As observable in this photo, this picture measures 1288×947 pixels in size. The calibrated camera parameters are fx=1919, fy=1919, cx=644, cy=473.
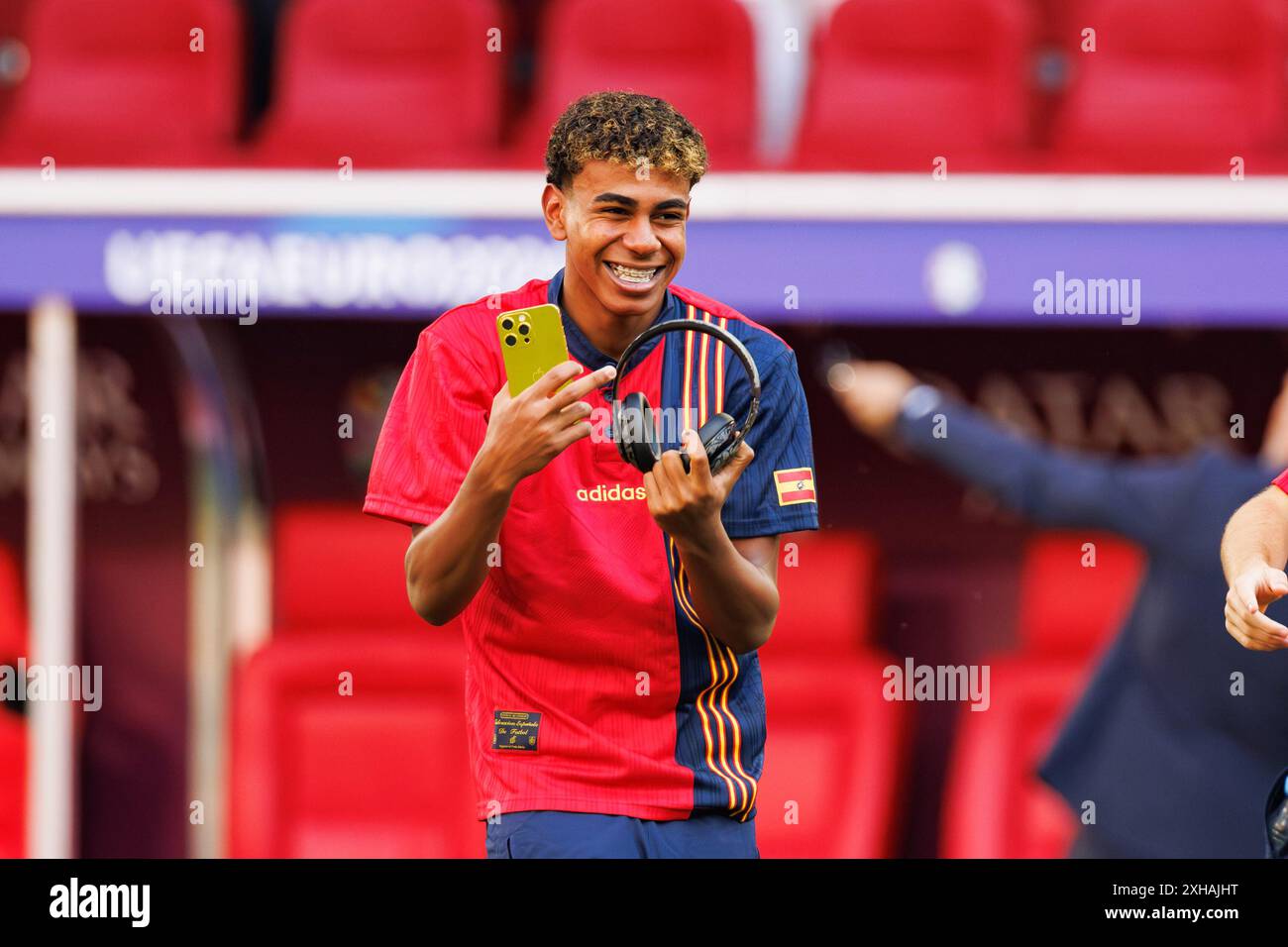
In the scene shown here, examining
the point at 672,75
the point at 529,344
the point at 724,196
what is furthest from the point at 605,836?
the point at 672,75

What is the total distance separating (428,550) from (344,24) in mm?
2767

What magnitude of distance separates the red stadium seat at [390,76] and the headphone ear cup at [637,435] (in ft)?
7.65

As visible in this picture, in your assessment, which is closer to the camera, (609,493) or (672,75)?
(609,493)

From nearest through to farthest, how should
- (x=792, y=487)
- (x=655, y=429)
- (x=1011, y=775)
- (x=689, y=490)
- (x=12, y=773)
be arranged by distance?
(x=689, y=490) → (x=655, y=429) → (x=792, y=487) → (x=1011, y=775) → (x=12, y=773)

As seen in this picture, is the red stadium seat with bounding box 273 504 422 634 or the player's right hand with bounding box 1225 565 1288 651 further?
the red stadium seat with bounding box 273 504 422 634

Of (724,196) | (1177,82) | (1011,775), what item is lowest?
(1011,775)

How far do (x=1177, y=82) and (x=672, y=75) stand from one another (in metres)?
1.17

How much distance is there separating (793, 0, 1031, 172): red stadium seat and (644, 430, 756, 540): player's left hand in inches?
90.3

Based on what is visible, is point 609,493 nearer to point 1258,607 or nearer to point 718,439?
point 718,439

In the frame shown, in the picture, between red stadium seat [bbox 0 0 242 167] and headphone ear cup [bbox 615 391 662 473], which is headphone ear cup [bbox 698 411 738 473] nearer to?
headphone ear cup [bbox 615 391 662 473]

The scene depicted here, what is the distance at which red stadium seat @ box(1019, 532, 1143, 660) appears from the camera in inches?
174

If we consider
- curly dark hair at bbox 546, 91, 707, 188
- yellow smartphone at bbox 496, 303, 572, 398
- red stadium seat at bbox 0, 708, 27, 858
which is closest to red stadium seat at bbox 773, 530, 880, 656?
red stadium seat at bbox 0, 708, 27, 858

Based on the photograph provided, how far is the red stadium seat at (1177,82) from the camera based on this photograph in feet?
14.3

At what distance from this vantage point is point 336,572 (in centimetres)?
445
